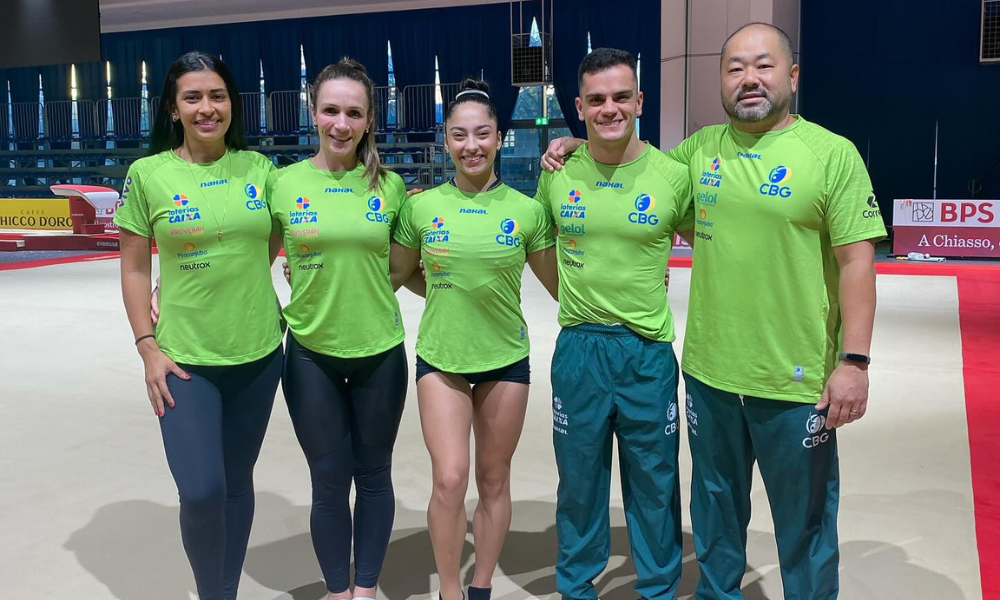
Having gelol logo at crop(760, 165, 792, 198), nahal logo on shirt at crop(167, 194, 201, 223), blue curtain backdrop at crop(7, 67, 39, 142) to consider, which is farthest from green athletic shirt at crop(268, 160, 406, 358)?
blue curtain backdrop at crop(7, 67, 39, 142)

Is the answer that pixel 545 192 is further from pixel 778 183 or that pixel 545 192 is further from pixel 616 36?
pixel 616 36

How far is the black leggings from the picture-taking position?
240 cm

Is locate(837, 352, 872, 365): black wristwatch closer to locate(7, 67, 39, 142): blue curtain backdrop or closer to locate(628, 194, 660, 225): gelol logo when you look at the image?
locate(628, 194, 660, 225): gelol logo

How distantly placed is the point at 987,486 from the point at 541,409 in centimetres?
213

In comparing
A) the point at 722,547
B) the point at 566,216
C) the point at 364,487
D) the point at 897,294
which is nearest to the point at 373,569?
the point at 364,487

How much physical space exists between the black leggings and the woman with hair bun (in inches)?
4.8

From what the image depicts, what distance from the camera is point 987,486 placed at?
11.4 feet

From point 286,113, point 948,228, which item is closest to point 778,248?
point 948,228

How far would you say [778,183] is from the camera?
212 centimetres

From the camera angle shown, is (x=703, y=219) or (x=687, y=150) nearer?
(x=703, y=219)

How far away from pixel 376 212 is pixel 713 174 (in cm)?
91

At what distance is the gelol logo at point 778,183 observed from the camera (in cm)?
211

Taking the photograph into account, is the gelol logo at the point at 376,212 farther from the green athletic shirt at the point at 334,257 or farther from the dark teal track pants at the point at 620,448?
the dark teal track pants at the point at 620,448

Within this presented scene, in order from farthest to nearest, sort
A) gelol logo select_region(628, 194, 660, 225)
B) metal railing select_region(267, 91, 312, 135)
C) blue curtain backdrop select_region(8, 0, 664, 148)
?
metal railing select_region(267, 91, 312, 135) < blue curtain backdrop select_region(8, 0, 664, 148) < gelol logo select_region(628, 194, 660, 225)
